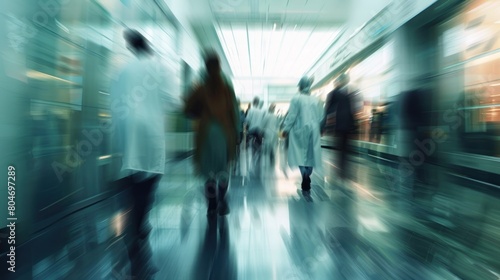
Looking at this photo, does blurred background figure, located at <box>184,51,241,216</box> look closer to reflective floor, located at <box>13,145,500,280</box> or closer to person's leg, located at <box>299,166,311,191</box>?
reflective floor, located at <box>13,145,500,280</box>

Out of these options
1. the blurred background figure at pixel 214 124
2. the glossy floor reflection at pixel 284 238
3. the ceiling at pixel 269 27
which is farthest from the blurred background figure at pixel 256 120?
the blurred background figure at pixel 214 124

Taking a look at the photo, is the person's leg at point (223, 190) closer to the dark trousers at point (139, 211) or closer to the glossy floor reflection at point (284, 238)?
the glossy floor reflection at point (284, 238)

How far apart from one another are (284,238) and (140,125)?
1.57m

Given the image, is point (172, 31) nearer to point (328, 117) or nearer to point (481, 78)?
point (328, 117)

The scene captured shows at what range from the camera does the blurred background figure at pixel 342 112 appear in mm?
5236

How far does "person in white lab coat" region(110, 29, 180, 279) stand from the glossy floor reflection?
36 centimetres

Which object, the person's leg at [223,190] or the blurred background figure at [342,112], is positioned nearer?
the person's leg at [223,190]

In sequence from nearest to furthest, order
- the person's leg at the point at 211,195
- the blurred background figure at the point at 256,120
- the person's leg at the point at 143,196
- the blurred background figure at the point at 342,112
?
the person's leg at the point at 143,196 < the person's leg at the point at 211,195 < the blurred background figure at the point at 342,112 < the blurred background figure at the point at 256,120

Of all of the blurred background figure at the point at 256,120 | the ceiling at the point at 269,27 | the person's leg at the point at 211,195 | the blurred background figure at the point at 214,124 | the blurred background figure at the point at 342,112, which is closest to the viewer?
the blurred background figure at the point at 214,124

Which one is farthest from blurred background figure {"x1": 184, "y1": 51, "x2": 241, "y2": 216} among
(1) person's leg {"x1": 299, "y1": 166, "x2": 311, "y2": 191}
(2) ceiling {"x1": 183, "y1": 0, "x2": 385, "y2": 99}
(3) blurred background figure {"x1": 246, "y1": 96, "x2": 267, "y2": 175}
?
(3) blurred background figure {"x1": 246, "y1": 96, "x2": 267, "y2": 175}

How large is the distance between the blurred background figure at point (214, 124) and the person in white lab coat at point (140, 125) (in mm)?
627

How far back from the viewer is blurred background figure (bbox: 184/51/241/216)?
3352mm

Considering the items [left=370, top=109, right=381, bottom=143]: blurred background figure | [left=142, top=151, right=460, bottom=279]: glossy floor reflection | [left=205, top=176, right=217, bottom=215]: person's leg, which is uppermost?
[left=370, top=109, right=381, bottom=143]: blurred background figure

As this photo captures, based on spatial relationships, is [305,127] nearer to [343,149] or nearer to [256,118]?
[343,149]
